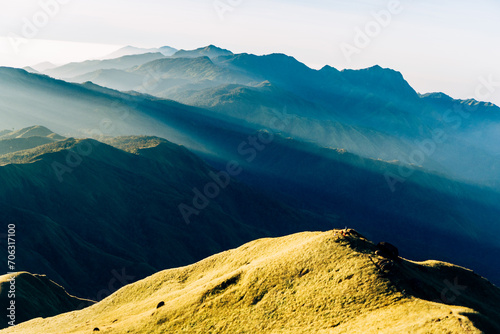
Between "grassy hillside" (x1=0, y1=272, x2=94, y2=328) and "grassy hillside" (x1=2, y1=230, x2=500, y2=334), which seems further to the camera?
"grassy hillside" (x1=0, y1=272, x2=94, y2=328)

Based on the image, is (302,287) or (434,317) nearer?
(434,317)

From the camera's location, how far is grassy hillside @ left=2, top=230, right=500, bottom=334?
4581 centimetres

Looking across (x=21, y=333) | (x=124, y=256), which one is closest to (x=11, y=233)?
(x=124, y=256)

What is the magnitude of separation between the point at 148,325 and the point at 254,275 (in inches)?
669

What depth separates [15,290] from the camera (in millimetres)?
108625

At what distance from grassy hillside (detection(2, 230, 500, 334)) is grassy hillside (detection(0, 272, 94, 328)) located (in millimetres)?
34167

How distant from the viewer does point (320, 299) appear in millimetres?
52844

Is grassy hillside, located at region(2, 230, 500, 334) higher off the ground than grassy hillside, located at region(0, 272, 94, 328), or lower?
higher

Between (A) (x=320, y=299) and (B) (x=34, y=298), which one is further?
(B) (x=34, y=298)

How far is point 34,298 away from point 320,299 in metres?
89.9

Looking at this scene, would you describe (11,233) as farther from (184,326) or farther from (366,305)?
(366,305)

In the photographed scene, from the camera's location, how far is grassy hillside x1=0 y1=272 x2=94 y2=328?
103831 millimetres

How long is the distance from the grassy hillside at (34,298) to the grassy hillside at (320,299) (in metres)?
34.2

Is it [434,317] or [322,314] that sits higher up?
[434,317]
